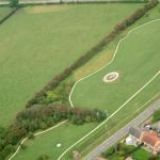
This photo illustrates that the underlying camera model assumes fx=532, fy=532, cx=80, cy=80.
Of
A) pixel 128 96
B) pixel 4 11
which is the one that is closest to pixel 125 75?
pixel 128 96

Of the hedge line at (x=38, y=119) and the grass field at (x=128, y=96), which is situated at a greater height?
the hedge line at (x=38, y=119)

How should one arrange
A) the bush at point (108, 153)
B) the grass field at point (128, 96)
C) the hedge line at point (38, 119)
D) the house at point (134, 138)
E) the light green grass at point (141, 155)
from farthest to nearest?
the hedge line at point (38, 119), the grass field at point (128, 96), the house at point (134, 138), the bush at point (108, 153), the light green grass at point (141, 155)

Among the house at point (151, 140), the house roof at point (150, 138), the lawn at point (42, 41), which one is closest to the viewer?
the house at point (151, 140)

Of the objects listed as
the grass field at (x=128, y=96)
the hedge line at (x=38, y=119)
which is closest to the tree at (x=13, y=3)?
the grass field at (x=128, y=96)

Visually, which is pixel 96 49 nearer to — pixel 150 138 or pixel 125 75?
pixel 125 75

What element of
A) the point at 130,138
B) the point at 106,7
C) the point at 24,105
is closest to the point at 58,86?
the point at 24,105

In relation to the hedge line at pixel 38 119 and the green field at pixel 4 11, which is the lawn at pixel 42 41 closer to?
the green field at pixel 4 11

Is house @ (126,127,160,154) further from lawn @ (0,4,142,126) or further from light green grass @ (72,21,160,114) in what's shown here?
lawn @ (0,4,142,126)

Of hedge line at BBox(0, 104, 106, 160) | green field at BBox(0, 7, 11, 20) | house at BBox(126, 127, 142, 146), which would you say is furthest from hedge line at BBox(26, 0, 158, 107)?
green field at BBox(0, 7, 11, 20)
